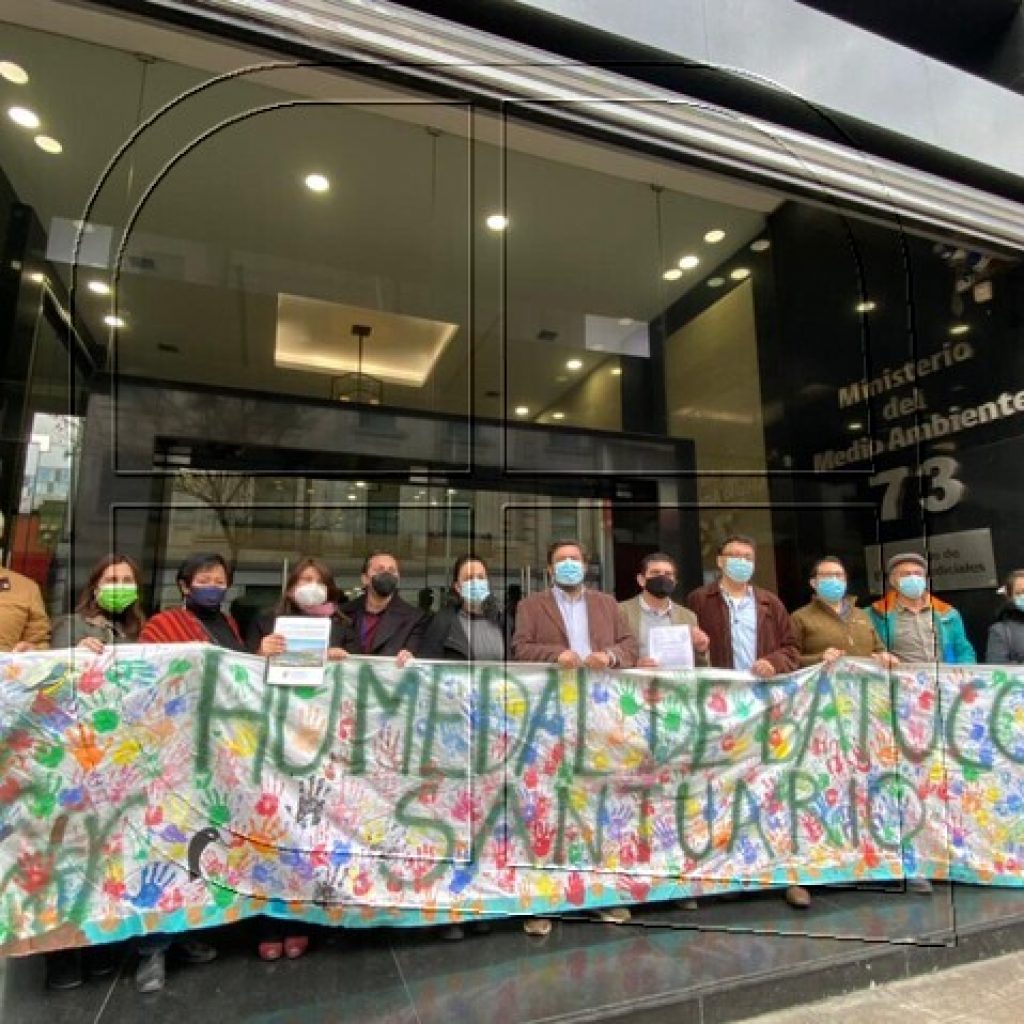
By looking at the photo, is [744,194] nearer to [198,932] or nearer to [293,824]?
[293,824]

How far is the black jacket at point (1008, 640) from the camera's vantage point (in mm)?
3996

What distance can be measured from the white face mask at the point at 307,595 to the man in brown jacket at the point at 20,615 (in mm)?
1172

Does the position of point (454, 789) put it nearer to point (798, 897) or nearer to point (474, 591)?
point (474, 591)

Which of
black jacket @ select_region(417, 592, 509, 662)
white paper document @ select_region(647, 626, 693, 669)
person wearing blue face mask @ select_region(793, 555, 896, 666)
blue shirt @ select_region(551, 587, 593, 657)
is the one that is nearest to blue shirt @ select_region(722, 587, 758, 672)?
person wearing blue face mask @ select_region(793, 555, 896, 666)

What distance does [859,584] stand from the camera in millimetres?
6066

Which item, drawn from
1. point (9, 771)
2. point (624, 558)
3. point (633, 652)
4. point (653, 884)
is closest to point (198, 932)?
point (9, 771)

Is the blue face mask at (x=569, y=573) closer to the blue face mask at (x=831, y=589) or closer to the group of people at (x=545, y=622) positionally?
the group of people at (x=545, y=622)

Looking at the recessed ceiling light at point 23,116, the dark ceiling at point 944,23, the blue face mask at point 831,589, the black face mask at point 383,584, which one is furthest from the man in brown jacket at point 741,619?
the recessed ceiling light at point 23,116

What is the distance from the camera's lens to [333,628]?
343 cm

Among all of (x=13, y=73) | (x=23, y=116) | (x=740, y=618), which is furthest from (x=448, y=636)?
(x=23, y=116)

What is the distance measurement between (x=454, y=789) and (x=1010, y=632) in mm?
3551

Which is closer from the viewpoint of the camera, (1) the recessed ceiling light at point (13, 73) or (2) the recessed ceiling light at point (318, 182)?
(1) the recessed ceiling light at point (13, 73)

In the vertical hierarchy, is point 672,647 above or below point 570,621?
below

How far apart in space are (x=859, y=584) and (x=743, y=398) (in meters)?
2.61
